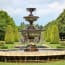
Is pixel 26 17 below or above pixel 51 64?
above

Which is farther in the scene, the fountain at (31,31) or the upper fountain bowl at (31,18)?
the upper fountain bowl at (31,18)

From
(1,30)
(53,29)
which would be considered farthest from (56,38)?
(1,30)

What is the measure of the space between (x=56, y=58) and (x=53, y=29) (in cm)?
3852

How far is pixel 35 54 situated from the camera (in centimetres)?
2231

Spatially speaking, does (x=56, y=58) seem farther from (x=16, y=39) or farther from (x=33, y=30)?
(x=16, y=39)

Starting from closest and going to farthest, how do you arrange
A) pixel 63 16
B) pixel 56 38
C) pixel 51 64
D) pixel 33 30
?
pixel 51 64 < pixel 33 30 < pixel 56 38 < pixel 63 16

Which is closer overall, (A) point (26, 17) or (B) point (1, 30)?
(A) point (26, 17)

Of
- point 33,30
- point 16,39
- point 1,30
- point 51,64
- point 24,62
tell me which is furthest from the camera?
point 1,30

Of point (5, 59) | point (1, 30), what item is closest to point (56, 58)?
point (5, 59)

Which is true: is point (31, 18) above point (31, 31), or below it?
above

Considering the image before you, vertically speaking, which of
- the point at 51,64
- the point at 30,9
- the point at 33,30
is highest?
the point at 30,9

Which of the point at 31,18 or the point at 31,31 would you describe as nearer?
the point at 31,31

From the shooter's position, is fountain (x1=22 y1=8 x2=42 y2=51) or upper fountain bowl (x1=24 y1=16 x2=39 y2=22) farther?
upper fountain bowl (x1=24 y1=16 x2=39 y2=22)

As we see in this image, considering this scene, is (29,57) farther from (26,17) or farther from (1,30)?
(1,30)
